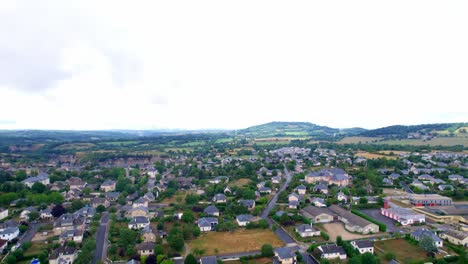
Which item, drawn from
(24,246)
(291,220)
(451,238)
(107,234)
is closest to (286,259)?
(291,220)

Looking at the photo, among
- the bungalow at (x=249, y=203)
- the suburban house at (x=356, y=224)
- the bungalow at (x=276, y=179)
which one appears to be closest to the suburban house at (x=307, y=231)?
the suburban house at (x=356, y=224)

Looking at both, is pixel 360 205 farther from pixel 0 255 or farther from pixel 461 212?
pixel 0 255

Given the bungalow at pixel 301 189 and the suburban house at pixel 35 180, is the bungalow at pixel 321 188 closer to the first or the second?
the bungalow at pixel 301 189

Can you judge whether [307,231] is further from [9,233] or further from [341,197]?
[9,233]

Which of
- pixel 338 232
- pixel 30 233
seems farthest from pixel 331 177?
pixel 30 233

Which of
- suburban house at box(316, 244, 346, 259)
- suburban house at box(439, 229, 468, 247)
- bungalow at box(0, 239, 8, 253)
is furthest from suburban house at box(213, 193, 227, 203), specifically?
suburban house at box(439, 229, 468, 247)

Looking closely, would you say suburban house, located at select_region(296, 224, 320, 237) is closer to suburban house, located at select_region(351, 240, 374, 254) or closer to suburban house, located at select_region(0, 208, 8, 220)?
suburban house, located at select_region(351, 240, 374, 254)
